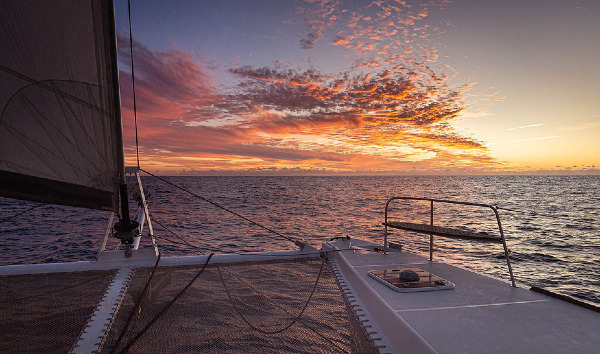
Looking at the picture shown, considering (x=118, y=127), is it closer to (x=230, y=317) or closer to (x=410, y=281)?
(x=230, y=317)

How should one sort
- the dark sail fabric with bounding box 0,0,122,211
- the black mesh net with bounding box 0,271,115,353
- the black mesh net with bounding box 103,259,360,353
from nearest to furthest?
the dark sail fabric with bounding box 0,0,122,211, the black mesh net with bounding box 0,271,115,353, the black mesh net with bounding box 103,259,360,353

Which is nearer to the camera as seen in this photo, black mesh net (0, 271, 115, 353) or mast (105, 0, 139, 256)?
mast (105, 0, 139, 256)

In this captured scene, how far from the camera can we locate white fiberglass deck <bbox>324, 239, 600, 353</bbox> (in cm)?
237

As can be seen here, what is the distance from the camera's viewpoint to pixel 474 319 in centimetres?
279

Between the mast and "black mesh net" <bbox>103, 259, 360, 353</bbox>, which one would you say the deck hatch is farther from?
the mast

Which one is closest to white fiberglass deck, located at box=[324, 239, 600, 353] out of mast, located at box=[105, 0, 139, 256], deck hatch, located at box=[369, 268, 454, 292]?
deck hatch, located at box=[369, 268, 454, 292]

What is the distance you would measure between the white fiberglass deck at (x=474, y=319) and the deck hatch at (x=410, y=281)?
0.07 m

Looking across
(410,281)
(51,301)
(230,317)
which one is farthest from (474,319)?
(51,301)

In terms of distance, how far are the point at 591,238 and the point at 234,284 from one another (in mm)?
20771

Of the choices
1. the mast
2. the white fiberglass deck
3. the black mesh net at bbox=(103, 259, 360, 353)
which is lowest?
the black mesh net at bbox=(103, 259, 360, 353)

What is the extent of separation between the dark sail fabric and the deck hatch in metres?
3.59

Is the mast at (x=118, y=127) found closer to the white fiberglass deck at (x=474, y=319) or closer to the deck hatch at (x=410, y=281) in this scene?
the white fiberglass deck at (x=474, y=319)

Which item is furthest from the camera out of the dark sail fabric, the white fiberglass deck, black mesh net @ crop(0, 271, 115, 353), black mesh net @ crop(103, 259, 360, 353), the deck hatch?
black mesh net @ crop(103, 259, 360, 353)

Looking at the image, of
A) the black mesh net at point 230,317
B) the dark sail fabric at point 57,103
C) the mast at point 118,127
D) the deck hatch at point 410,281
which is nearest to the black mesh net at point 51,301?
the black mesh net at point 230,317
